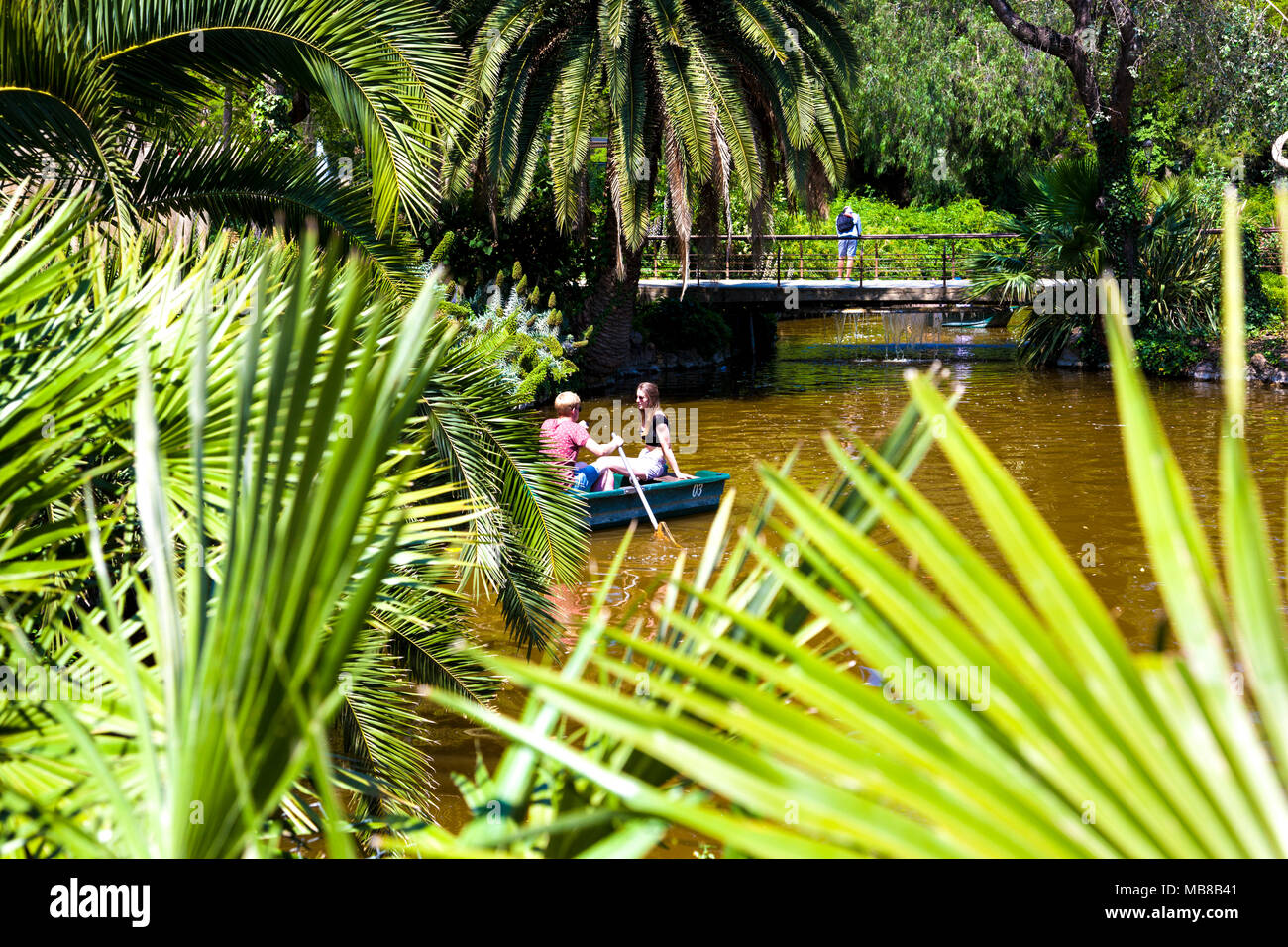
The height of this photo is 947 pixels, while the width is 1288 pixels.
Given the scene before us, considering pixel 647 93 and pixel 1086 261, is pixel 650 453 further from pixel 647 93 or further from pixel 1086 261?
pixel 1086 261

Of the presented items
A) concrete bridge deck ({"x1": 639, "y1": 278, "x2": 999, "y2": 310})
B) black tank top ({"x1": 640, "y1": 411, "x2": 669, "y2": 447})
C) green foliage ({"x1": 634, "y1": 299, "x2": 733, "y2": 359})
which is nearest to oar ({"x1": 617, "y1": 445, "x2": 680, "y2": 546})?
black tank top ({"x1": 640, "y1": 411, "x2": 669, "y2": 447})

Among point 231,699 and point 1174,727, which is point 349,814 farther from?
point 1174,727

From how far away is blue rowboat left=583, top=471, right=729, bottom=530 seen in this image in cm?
1084

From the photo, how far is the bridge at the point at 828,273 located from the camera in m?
25.0

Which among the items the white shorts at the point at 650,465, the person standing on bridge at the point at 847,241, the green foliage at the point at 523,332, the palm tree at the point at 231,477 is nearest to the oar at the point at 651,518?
the white shorts at the point at 650,465

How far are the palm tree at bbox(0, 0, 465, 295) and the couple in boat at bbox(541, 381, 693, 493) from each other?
4.68 meters

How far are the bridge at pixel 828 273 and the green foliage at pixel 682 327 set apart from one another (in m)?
0.54

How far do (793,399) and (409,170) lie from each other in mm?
15136

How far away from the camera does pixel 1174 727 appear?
847mm

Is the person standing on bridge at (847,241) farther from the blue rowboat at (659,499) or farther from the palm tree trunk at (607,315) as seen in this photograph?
the blue rowboat at (659,499)

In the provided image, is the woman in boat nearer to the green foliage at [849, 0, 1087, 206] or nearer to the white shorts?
the white shorts

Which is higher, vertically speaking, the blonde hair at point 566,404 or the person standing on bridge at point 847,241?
the person standing on bridge at point 847,241

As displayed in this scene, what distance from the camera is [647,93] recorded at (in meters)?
17.8
